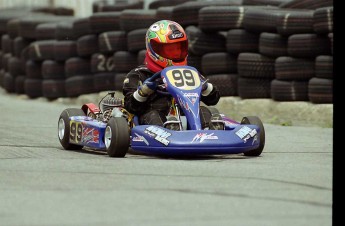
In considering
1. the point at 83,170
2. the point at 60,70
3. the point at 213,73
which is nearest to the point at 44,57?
the point at 60,70

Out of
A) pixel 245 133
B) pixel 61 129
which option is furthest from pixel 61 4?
pixel 245 133

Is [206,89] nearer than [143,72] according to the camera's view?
Yes

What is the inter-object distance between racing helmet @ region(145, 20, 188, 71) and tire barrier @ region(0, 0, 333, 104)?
115 inches

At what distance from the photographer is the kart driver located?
842cm

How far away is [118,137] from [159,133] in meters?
0.31

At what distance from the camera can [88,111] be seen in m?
9.41

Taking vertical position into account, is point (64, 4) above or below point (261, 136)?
below

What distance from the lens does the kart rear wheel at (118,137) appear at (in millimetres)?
7891

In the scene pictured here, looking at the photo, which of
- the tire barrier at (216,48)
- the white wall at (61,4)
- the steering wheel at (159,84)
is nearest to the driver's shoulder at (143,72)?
the steering wheel at (159,84)

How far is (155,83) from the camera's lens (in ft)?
27.7

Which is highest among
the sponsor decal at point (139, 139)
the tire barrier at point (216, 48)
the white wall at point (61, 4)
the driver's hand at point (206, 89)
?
the driver's hand at point (206, 89)

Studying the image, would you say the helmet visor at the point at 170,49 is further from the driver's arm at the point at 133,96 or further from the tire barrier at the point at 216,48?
the tire barrier at the point at 216,48

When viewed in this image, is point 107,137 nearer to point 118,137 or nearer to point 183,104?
point 118,137
